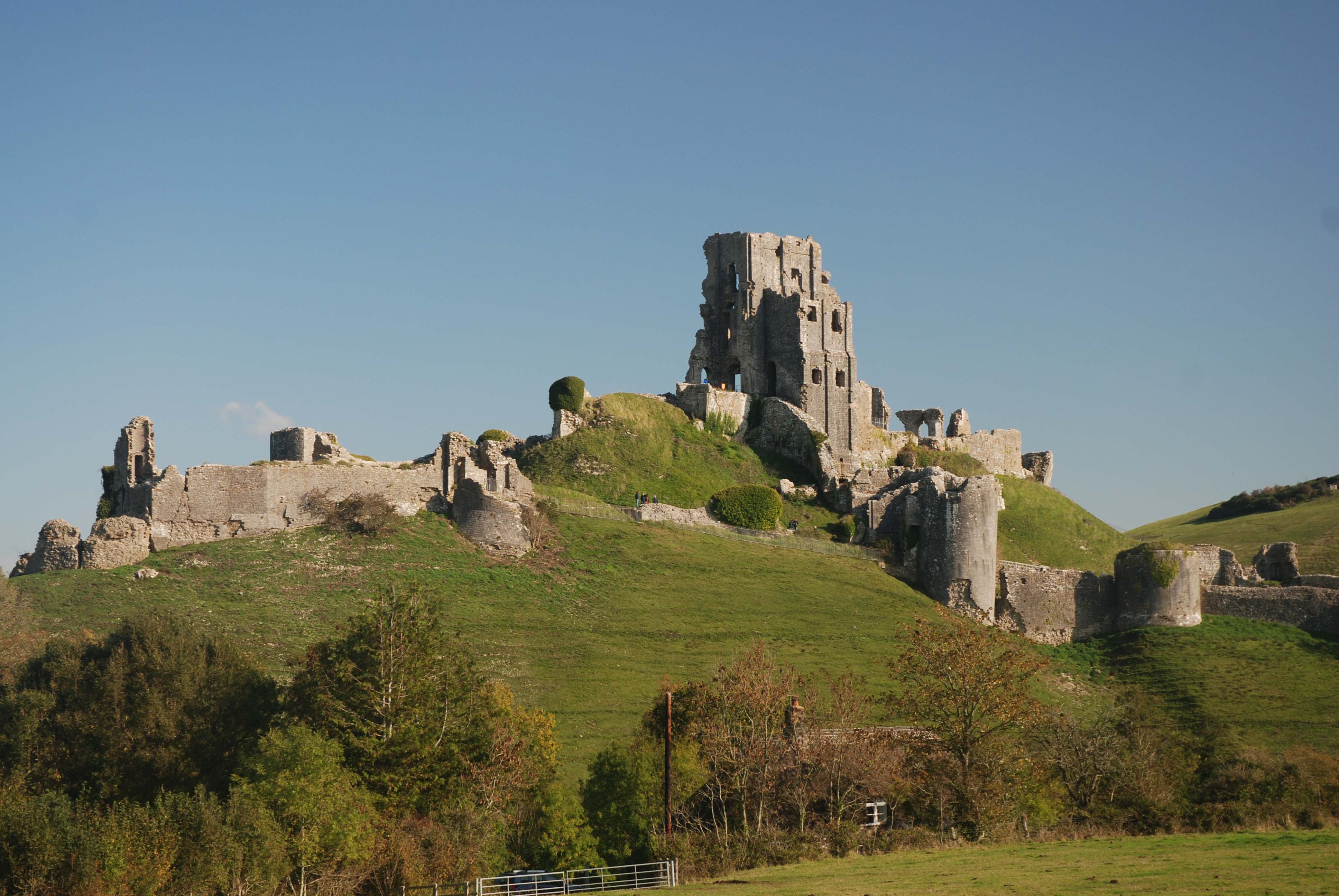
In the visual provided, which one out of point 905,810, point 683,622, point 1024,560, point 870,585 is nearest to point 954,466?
point 1024,560

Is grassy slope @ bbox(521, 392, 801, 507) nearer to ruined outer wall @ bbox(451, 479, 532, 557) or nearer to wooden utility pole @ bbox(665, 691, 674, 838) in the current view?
ruined outer wall @ bbox(451, 479, 532, 557)

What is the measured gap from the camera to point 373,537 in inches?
1955

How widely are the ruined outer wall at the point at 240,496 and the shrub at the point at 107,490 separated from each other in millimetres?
3680

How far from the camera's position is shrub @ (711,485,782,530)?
61.4 m

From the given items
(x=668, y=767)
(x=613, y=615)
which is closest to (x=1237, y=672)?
(x=613, y=615)

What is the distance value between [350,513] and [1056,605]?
27.2 m

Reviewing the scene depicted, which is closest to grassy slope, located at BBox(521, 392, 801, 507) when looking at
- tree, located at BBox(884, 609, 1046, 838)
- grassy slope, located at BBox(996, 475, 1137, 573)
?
grassy slope, located at BBox(996, 475, 1137, 573)

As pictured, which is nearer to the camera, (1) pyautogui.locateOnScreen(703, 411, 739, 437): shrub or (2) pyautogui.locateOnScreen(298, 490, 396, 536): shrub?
(2) pyautogui.locateOnScreen(298, 490, 396, 536): shrub

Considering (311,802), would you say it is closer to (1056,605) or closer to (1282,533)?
(1056,605)

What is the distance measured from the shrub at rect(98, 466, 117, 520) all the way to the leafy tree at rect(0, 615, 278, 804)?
17516mm

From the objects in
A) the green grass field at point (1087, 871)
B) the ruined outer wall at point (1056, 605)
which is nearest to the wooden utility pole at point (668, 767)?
the green grass field at point (1087, 871)

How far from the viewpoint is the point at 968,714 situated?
3625cm

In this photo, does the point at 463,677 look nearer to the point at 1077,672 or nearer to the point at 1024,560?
the point at 1077,672

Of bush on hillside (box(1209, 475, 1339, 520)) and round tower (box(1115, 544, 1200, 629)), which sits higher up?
bush on hillside (box(1209, 475, 1339, 520))
